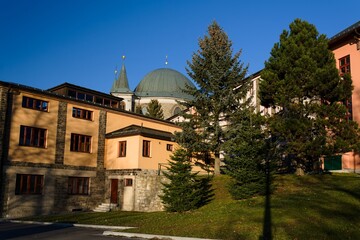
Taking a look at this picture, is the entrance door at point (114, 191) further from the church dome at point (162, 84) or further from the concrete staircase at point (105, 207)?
the church dome at point (162, 84)

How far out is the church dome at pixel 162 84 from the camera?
7969 cm

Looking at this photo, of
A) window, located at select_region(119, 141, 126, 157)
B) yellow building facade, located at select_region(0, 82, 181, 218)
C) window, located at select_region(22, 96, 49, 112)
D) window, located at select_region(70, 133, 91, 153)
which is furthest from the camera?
window, located at select_region(119, 141, 126, 157)

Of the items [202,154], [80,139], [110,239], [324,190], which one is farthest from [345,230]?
[80,139]

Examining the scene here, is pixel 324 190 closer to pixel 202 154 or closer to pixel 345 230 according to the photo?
pixel 345 230

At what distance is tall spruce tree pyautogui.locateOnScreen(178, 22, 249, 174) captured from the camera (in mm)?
31475

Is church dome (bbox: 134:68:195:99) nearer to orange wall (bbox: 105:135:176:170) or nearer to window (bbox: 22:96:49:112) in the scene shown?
orange wall (bbox: 105:135:176:170)

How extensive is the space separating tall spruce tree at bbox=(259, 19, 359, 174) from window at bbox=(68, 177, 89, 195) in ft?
55.0

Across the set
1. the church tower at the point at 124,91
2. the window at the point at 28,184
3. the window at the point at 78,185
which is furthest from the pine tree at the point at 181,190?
the church tower at the point at 124,91

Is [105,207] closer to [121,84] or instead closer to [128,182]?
[128,182]

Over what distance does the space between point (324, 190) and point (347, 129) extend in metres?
5.78

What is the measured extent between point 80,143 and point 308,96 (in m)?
19.5

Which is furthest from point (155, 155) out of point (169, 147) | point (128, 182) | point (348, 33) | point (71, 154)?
point (348, 33)

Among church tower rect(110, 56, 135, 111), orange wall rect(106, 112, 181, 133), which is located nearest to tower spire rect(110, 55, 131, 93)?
church tower rect(110, 56, 135, 111)

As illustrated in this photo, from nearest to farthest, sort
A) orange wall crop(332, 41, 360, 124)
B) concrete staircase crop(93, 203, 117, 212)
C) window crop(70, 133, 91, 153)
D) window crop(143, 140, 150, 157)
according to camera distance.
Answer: orange wall crop(332, 41, 360, 124) < concrete staircase crop(93, 203, 117, 212) < window crop(70, 133, 91, 153) < window crop(143, 140, 150, 157)
